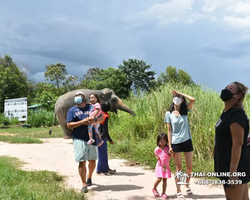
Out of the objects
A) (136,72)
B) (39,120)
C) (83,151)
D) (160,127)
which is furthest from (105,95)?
(136,72)

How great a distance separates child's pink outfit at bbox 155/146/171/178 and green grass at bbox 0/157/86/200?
1111mm

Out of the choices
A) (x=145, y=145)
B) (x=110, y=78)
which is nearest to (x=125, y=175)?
(x=145, y=145)

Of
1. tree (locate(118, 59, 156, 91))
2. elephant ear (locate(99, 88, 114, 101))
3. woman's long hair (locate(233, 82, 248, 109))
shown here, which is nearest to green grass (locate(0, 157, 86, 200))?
woman's long hair (locate(233, 82, 248, 109))

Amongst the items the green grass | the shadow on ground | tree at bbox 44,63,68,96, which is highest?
tree at bbox 44,63,68,96

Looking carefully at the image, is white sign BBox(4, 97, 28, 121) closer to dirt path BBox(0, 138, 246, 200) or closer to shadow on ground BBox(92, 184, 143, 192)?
dirt path BBox(0, 138, 246, 200)

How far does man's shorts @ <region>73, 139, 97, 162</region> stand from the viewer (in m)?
4.02

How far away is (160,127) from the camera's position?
25.1ft

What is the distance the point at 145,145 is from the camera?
6.89 metres

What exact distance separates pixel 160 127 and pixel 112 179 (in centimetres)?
297

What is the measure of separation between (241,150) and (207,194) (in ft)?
6.77

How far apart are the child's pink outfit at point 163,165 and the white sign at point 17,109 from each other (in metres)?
16.6

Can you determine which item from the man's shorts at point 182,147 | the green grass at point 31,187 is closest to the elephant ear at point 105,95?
the green grass at point 31,187

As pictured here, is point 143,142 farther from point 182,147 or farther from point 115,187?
point 182,147

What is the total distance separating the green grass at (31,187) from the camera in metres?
3.36
